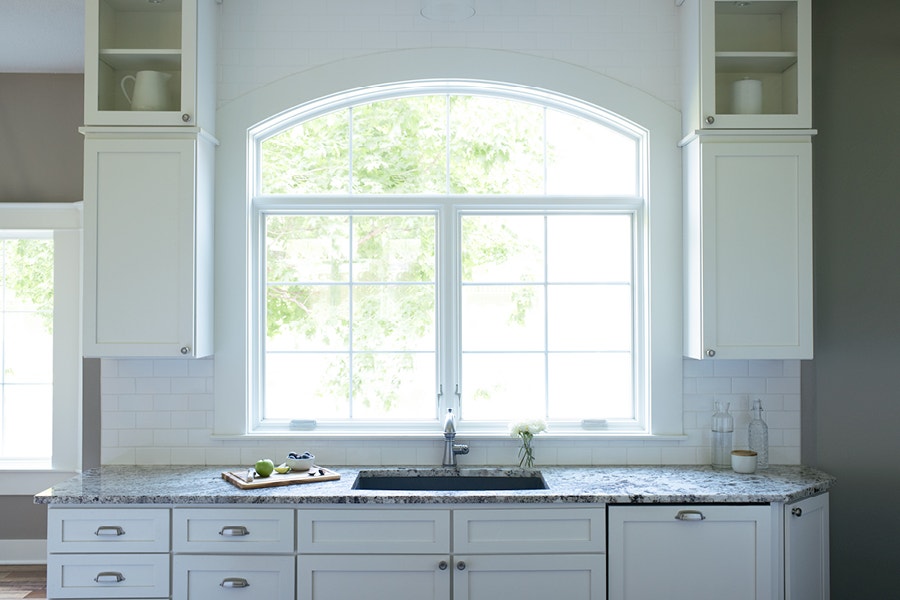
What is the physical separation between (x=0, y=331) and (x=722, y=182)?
4.17 metres

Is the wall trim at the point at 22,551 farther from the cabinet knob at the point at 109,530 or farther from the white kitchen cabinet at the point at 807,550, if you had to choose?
the white kitchen cabinet at the point at 807,550

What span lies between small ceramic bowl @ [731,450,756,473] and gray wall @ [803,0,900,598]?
1.28ft

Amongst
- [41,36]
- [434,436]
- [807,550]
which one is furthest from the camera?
[41,36]

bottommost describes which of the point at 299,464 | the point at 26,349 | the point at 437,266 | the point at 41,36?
the point at 299,464

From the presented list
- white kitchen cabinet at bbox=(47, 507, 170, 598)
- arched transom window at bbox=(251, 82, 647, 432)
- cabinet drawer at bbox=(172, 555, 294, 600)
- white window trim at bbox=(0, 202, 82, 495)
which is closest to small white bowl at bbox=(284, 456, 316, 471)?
arched transom window at bbox=(251, 82, 647, 432)

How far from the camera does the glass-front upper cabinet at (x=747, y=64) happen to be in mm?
3219

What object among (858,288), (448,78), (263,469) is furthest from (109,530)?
(858,288)

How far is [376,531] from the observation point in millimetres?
2910

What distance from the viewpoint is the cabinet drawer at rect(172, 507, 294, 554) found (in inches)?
114

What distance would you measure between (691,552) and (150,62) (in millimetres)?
3057

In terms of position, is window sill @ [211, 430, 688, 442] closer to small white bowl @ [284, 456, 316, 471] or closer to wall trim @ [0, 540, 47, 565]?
small white bowl @ [284, 456, 316, 471]

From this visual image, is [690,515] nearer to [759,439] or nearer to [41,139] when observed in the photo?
[759,439]

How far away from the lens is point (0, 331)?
462 centimetres

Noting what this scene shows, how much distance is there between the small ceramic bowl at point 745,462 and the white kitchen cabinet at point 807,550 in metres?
0.27
